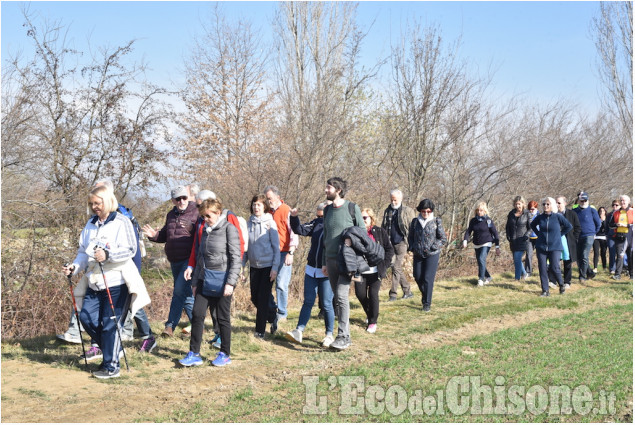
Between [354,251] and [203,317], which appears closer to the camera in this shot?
[203,317]

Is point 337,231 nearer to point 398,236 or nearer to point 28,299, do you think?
point 398,236

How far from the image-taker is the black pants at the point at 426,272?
10336 mm

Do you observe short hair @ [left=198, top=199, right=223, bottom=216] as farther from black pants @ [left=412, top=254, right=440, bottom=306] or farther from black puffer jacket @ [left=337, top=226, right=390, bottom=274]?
black pants @ [left=412, top=254, right=440, bottom=306]

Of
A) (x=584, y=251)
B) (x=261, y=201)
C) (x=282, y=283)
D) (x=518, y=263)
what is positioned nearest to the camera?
(x=261, y=201)

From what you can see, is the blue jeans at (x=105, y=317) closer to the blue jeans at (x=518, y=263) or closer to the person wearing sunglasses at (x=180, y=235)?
the person wearing sunglasses at (x=180, y=235)

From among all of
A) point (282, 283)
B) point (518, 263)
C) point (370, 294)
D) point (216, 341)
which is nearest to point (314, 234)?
point (282, 283)

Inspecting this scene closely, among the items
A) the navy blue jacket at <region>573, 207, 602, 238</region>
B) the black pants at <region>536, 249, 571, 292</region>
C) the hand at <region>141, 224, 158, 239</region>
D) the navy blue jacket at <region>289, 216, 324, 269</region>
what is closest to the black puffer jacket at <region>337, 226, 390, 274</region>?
the navy blue jacket at <region>289, 216, 324, 269</region>

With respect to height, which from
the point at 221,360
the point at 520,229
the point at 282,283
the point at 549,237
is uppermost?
the point at 520,229

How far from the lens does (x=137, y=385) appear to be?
621cm

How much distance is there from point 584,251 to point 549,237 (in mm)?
2845

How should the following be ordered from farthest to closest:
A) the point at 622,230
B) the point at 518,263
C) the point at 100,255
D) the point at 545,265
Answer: the point at 622,230 < the point at 518,263 < the point at 545,265 < the point at 100,255

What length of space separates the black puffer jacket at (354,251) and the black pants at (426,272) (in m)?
2.99

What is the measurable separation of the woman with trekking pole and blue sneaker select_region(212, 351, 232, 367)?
1031 millimetres

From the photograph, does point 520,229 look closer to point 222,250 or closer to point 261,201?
point 261,201
